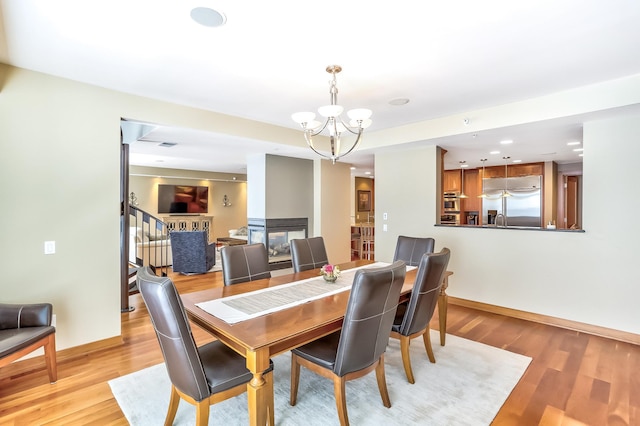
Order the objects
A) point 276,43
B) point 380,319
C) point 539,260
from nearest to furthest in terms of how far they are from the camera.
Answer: point 380,319
point 276,43
point 539,260

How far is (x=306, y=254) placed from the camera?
11.4ft

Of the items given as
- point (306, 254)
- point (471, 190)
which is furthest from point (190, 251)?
point (471, 190)

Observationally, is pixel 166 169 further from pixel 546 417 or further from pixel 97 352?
pixel 546 417

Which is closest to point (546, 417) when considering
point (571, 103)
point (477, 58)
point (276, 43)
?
point (477, 58)

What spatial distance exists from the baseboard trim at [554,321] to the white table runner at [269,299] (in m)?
2.54

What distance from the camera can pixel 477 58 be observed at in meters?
2.48

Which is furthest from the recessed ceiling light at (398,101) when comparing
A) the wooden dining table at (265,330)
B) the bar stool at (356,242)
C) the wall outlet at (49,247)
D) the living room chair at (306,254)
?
the bar stool at (356,242)

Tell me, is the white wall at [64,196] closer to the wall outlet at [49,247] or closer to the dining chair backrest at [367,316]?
the wall outlet at [49,247]

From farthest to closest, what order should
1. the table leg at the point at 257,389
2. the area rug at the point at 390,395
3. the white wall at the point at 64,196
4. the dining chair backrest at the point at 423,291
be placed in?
the white wall at the point at 64,196 → the dining chair backrest at the point at 423,291 → the area rug at the point at 390,395 → the table leg at the point at 257,389

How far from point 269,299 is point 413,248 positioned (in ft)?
6.60

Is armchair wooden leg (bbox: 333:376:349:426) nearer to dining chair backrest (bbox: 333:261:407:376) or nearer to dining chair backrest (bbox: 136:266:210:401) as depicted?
dining chair backrest (bbox: 333:261:407:376)

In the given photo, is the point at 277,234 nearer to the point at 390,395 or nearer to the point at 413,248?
the point at 413,248

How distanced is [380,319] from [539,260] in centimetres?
301

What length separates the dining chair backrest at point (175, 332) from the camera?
1542mm
